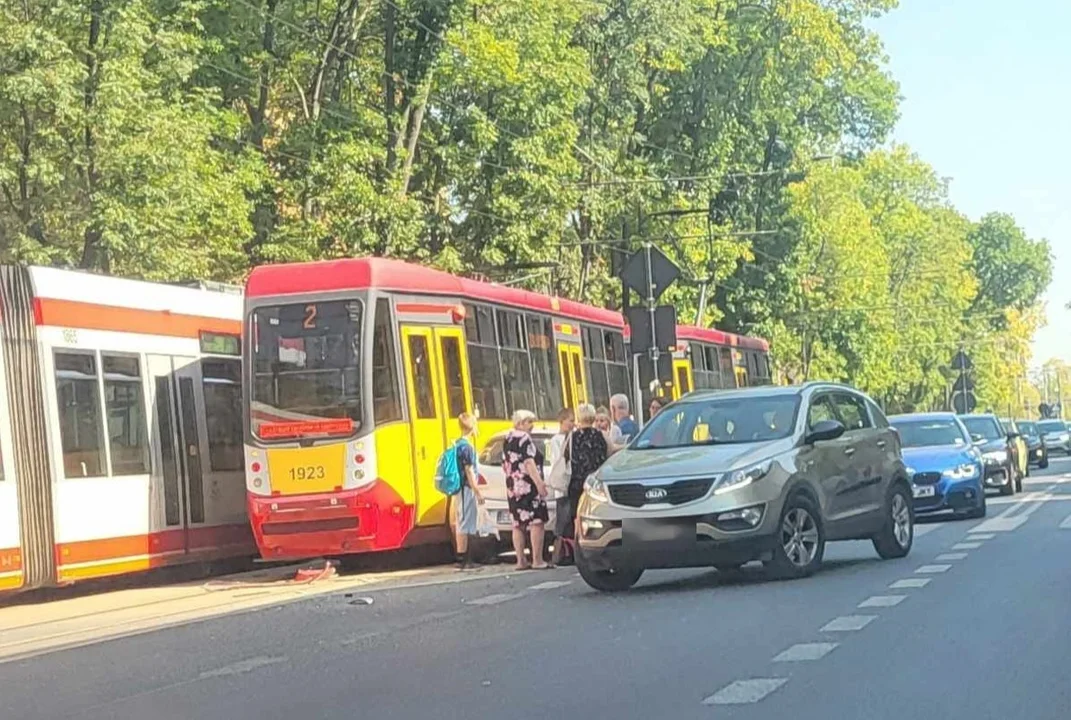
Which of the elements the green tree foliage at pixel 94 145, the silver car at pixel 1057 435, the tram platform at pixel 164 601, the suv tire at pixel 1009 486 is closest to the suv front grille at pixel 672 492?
the tram platform at pixel 164 601

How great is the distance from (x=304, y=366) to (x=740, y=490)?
23.6ft

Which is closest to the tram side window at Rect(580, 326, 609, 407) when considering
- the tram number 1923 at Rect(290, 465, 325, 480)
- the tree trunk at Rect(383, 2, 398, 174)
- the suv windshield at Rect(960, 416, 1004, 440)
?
the suv windshield at Rect(960, 416, 1004, 440)

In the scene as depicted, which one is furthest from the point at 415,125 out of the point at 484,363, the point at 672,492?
the point at 672,492

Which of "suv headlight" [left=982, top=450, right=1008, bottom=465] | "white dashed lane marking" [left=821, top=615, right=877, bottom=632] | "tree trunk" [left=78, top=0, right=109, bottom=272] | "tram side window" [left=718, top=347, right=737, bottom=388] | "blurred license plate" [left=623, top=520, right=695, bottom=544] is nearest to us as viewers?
"white dashed lane marking" [left=821, top=615, right=877, bottom=632]

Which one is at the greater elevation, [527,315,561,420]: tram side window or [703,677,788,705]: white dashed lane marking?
[527,315,561,420]: tram side window

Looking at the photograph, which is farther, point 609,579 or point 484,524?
point 484,524

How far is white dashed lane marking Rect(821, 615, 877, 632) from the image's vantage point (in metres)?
11.8

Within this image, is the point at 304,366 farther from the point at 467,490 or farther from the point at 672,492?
the point at 672,492

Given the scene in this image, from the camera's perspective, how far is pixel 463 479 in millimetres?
20266

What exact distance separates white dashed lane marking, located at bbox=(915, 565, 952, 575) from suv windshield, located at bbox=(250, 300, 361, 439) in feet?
22.6

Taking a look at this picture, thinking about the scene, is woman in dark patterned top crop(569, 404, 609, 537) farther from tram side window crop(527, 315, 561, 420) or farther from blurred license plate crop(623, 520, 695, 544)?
tram side window crop(527, 315, 561, 420)

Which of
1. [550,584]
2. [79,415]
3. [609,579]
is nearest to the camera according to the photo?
[609,579]

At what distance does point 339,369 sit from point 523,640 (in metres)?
8.55

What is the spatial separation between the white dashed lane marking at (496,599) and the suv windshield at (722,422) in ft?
5.69
